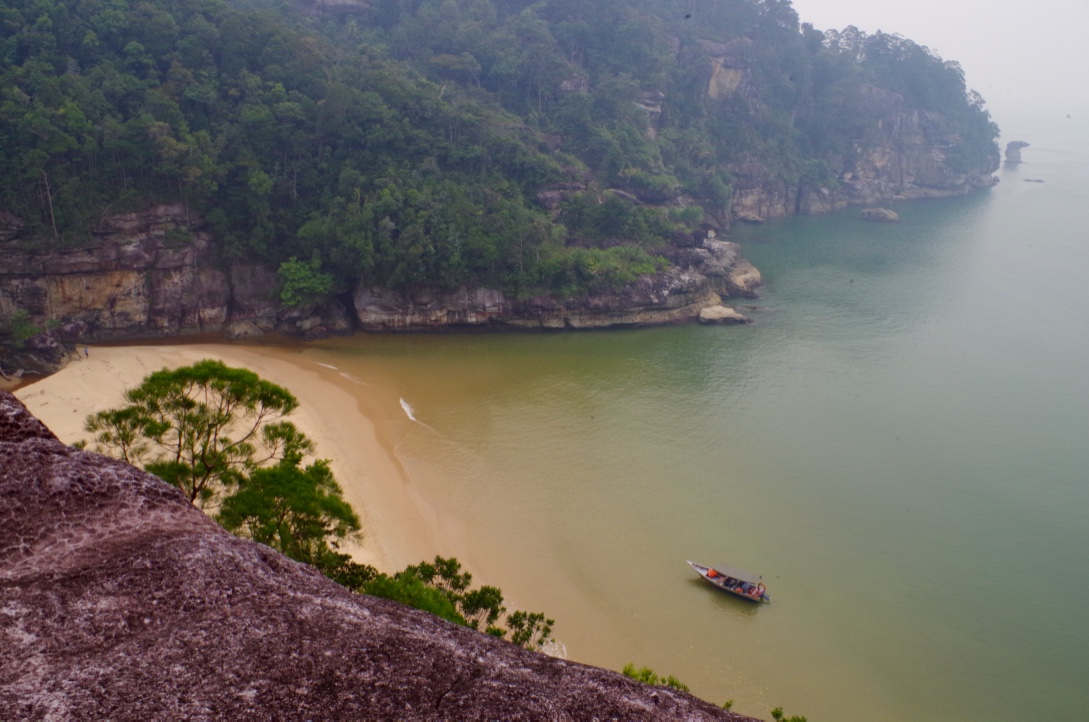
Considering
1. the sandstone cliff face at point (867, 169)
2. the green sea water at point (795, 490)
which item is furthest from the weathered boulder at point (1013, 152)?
the green sea water at point (795, 490)

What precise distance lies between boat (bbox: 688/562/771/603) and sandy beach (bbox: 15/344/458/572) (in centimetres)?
644

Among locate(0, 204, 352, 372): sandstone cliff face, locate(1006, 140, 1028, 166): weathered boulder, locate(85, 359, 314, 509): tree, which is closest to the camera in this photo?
locate(85, 359, 314, 509): tree

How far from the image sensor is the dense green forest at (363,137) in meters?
28.9

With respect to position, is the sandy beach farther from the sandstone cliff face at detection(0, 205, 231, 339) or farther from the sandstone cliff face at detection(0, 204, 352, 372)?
the sandstone cliff face at detection(0, 205, 231, 339)

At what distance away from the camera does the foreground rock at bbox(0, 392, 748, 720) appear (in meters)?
4.72

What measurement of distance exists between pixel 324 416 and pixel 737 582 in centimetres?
1438

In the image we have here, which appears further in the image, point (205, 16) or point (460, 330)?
point (205, 16)

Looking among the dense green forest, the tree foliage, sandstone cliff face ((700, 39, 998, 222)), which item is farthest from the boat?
sandstone cliff face ((700, 39, 998, 222))

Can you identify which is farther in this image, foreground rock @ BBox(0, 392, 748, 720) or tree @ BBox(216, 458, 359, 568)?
tree @ BBox(216, 458, 359, 568)

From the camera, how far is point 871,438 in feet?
80.6

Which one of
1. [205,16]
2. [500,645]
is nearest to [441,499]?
[500,645]

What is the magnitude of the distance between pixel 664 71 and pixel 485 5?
48.8 ft

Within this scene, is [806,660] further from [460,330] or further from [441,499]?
[460,330]

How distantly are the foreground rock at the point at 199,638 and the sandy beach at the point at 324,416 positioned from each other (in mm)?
8489
